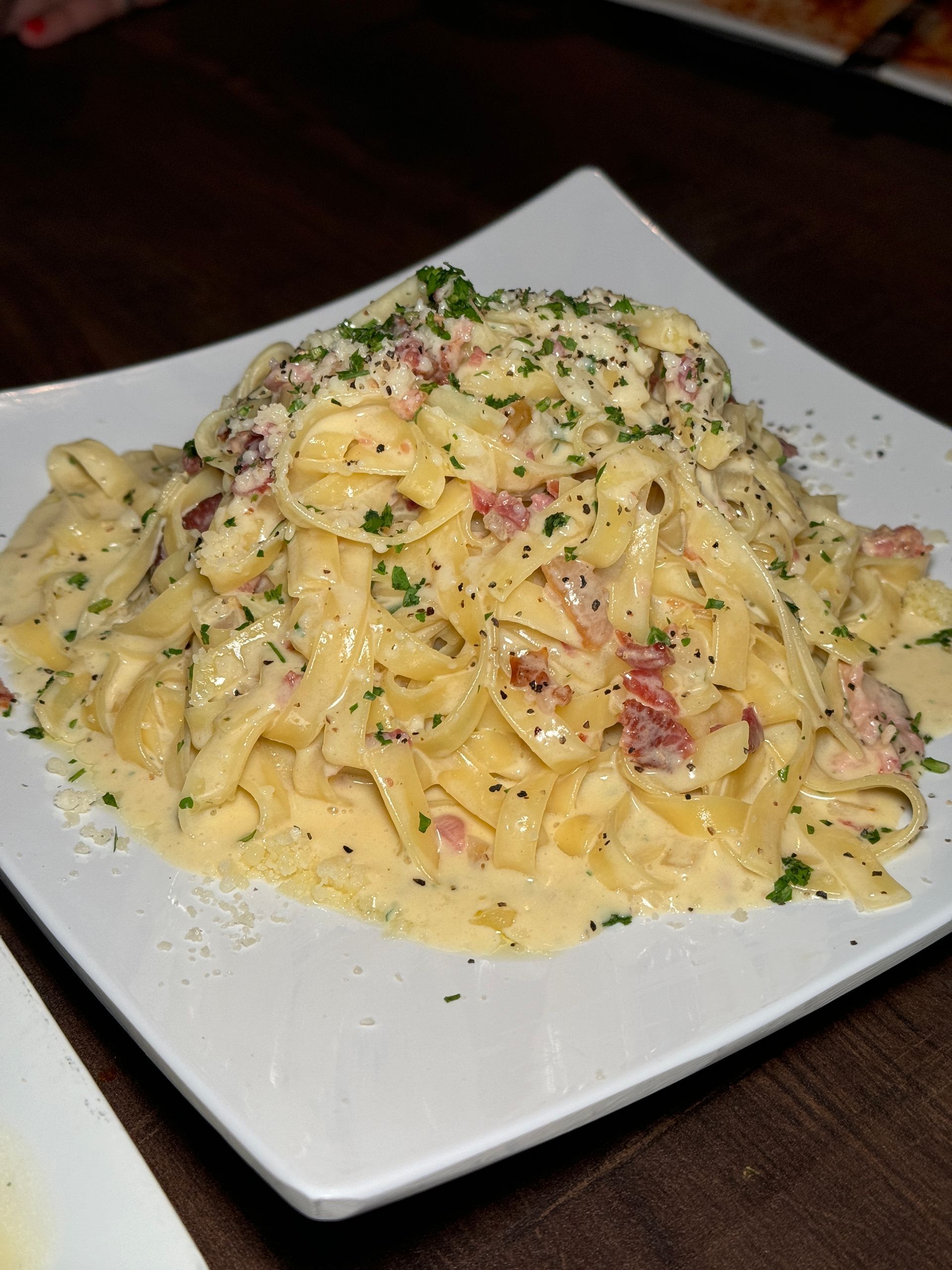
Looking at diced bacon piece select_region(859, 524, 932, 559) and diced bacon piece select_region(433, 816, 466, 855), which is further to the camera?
diced bacon piece select_region(859, 524, 932, 559)

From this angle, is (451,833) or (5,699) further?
(5,699)

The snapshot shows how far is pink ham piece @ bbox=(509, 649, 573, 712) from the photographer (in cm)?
359

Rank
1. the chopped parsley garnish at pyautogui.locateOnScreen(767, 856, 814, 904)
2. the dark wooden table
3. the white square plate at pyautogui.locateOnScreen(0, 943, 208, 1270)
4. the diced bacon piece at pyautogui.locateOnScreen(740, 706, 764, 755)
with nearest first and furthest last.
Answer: the white square plate at pyautogui.locateOnScreen(0, 943, 208, 1270)
the dark wooden table
the chopped parsley garnish at pyautogui.locateOnScreen(767, 856, 814, 904)
the diced bacon piece at pyautogui.locateOnScreen(740, 706, 764, 755)

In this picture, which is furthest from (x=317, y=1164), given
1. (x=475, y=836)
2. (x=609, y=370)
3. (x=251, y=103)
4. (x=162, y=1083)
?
(x=251, y=103)

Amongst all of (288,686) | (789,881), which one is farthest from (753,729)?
(288,686)

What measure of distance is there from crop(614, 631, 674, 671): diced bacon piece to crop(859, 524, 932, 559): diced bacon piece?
3.38 feet

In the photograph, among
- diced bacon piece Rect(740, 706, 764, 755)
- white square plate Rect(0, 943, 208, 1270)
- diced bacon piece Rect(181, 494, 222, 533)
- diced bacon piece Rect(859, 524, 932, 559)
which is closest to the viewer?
white square plate Rect(0, 943, 208, 1270)

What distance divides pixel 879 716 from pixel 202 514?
6.73 feet

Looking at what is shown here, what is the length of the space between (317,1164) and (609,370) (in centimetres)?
216

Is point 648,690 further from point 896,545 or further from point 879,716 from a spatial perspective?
point 896,545

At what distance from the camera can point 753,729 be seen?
368cm

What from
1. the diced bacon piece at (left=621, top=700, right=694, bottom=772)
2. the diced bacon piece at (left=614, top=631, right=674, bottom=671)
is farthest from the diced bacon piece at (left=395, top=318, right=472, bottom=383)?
the diced bacon piece at (left=621, top=700, right=694, bottom=772)

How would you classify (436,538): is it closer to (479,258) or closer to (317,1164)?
(317,1164)

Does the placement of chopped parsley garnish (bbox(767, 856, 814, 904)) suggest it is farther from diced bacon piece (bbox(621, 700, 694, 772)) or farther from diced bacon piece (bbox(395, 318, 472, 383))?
diced bacon piece (bbox(395, 318, 472, 383))
